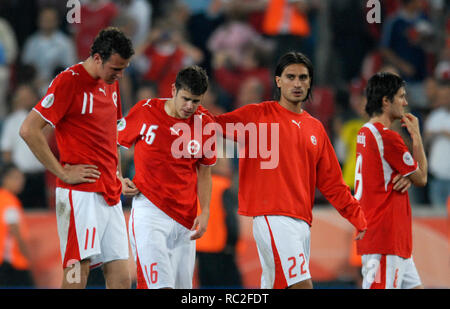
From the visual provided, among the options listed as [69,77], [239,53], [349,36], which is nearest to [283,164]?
[69,77]

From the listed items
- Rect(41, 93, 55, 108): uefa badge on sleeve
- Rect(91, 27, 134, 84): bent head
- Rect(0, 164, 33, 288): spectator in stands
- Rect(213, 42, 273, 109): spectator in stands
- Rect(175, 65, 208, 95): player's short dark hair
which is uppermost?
Rect(213, 42, 273, 109): spectator in stands

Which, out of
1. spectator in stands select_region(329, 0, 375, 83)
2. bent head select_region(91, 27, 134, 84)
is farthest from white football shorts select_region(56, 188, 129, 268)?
spectator in stands select_region(329, 0, 375, 83)

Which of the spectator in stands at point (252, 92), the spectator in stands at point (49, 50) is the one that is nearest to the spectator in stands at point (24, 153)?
the spectator in stands at point (49, 50)

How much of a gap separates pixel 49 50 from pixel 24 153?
6.45 ft

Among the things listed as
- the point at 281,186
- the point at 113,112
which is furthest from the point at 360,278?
the point at 113,112

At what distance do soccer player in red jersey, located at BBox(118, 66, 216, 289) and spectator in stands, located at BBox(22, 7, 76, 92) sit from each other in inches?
237

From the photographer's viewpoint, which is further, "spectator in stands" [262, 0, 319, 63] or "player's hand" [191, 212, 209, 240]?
"spectator in stands" [262, 0, 319, 63]

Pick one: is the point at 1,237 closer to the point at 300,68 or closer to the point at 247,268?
the point at 247,268

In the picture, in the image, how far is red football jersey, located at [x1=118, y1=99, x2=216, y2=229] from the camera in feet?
→ 18.4

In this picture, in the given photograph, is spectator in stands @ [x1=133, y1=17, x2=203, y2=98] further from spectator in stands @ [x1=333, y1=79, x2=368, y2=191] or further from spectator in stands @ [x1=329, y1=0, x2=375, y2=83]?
spectator in stands @ [x1=333, y1=79, x2=368, y2=191]

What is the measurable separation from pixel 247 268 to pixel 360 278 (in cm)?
144

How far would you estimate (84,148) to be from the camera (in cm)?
547

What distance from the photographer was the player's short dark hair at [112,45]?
17.6ft

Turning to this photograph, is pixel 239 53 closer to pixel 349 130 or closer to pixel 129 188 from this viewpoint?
pixel 349 130
